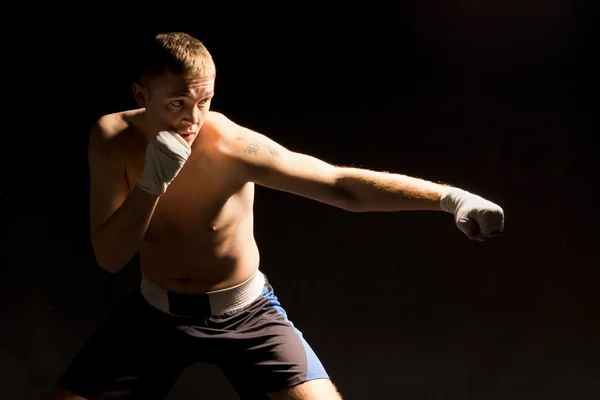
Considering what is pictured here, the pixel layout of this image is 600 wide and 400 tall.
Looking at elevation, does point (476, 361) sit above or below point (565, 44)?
below

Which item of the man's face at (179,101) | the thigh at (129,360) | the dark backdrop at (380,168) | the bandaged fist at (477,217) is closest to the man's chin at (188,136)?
the man's face at (179,101)

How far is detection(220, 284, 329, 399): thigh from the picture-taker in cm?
209

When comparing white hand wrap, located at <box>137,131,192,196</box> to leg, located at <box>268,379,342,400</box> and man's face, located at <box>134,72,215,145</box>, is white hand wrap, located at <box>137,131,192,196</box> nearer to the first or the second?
man's face, located at <box>134,72,215,145</box>

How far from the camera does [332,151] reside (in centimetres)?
281

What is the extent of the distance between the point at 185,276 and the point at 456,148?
1.07 meters

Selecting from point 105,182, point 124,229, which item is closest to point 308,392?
point 124,229

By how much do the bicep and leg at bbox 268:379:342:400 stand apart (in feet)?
1.88

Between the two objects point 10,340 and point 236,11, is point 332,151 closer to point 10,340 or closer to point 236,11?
point 236,11

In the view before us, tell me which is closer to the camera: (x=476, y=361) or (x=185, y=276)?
(x=185, y=276)

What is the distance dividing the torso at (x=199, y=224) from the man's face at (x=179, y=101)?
0.36ft

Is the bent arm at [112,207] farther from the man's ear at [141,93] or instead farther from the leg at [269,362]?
the leg at [269,362]

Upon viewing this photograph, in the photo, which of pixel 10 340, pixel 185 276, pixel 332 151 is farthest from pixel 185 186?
pixel 10 340

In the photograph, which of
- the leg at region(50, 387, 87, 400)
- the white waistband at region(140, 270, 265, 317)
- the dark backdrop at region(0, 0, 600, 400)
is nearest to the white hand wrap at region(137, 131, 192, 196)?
the white waistband at region(140, 270, 265, 317)

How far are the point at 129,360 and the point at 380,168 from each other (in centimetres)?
109
